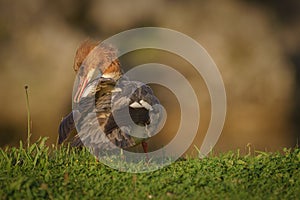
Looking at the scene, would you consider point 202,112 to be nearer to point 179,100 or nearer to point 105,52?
point 179,100

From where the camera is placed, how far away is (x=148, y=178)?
19.3 ft

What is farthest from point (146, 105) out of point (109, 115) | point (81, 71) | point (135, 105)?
point (81, 71)

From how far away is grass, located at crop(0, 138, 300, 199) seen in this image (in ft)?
17.6

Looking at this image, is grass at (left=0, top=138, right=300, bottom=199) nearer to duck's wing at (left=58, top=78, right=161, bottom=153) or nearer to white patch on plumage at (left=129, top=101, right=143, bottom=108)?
duck's wing at (left=58, top=78, right=161, bottom=153)

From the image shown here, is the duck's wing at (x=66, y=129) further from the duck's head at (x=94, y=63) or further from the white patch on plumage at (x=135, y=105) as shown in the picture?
the duck's head at (x=94, y=63)

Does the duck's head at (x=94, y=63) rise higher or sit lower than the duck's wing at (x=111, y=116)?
higher

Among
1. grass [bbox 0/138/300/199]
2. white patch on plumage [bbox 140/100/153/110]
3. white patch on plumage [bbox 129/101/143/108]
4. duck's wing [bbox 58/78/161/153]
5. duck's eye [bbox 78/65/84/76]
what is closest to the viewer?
grass [bbox 0/138/300/199]

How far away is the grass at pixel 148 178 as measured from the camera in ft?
17.6

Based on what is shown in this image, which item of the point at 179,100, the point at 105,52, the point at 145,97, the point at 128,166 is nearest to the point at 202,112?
the point at 179,100

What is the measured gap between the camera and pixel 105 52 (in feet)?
28.2

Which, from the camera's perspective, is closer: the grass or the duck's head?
the grass

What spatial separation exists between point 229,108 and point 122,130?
516cm

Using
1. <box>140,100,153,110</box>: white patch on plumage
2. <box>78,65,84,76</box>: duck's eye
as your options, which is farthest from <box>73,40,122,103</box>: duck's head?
<box>140,100,153,110</box>: white patch on plumage

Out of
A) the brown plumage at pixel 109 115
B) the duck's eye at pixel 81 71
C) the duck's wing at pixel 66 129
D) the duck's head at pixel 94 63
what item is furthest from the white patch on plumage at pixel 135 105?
the duck's eye at pixel 81 71
